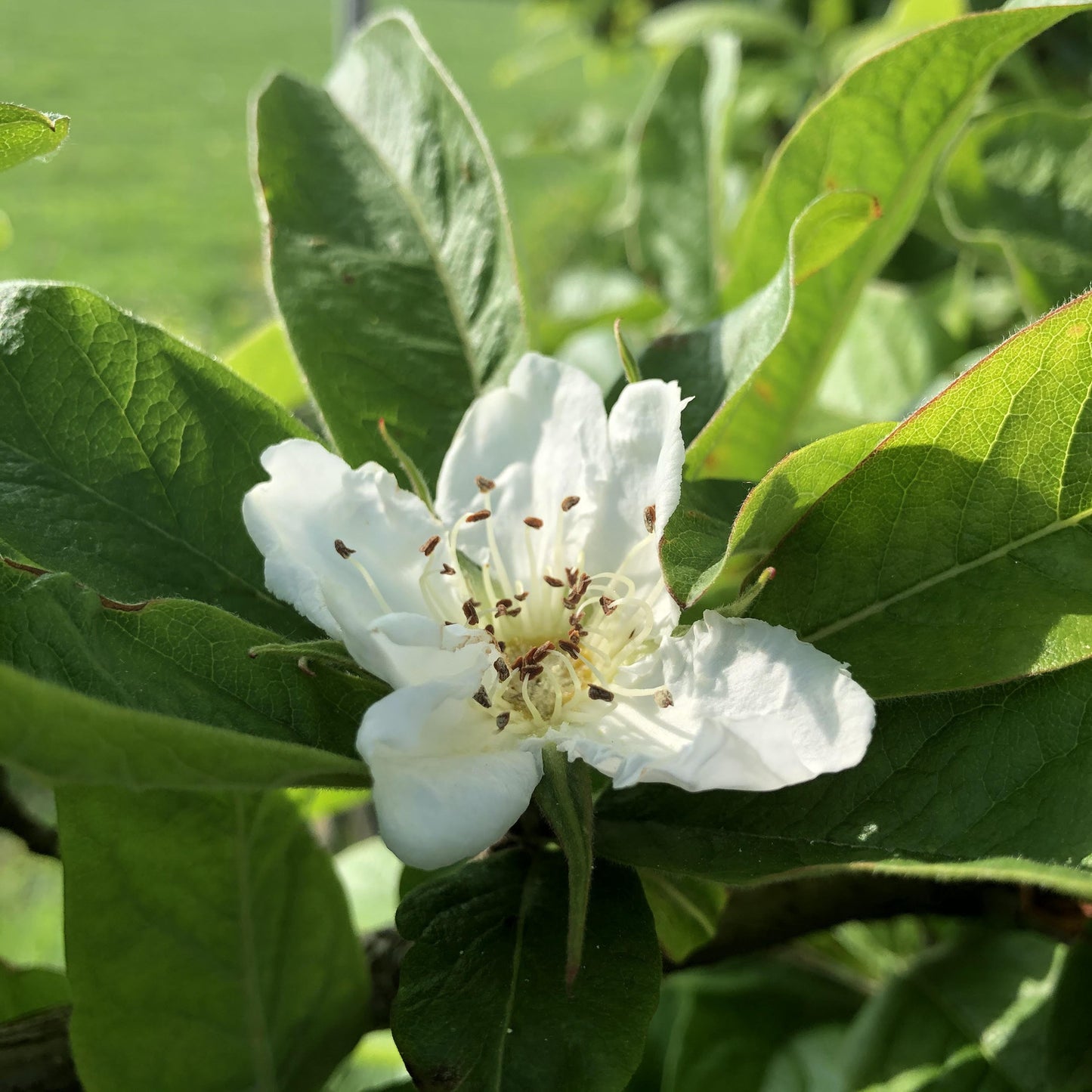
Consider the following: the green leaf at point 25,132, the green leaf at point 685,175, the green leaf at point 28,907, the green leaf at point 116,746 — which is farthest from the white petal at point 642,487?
the green leaf at point 28,907

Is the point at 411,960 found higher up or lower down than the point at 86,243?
higher up

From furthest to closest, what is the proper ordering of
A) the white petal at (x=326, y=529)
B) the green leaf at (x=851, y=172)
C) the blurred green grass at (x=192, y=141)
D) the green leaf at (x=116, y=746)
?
1. the blurred green grass at (x=192, y=141)
2. the green leaf at (x=851, y=172)
3. the white petal at (x=326, y=529)
4. the green leaf at (x=116, y=746)

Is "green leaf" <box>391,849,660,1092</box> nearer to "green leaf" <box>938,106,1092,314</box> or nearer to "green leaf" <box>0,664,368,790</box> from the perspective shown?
"green leaf" <box>0,664,368,790</box>

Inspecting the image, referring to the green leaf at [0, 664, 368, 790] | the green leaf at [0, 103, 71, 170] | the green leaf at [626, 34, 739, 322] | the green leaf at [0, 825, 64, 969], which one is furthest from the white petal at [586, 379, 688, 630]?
the green leaf at [0, 825, 64, 969]

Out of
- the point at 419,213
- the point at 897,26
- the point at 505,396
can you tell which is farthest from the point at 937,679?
the point at 897,26

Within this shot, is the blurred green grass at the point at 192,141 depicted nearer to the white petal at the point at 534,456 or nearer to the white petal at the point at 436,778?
the white petal at the point at 534,456

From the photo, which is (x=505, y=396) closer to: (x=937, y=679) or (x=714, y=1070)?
(x=937, y=679)

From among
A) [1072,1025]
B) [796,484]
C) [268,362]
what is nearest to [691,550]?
[796,484]

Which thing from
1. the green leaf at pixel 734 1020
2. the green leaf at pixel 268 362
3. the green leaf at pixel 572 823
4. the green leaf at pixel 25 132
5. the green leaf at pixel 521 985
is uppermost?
the green leaf at pixel 25 132
